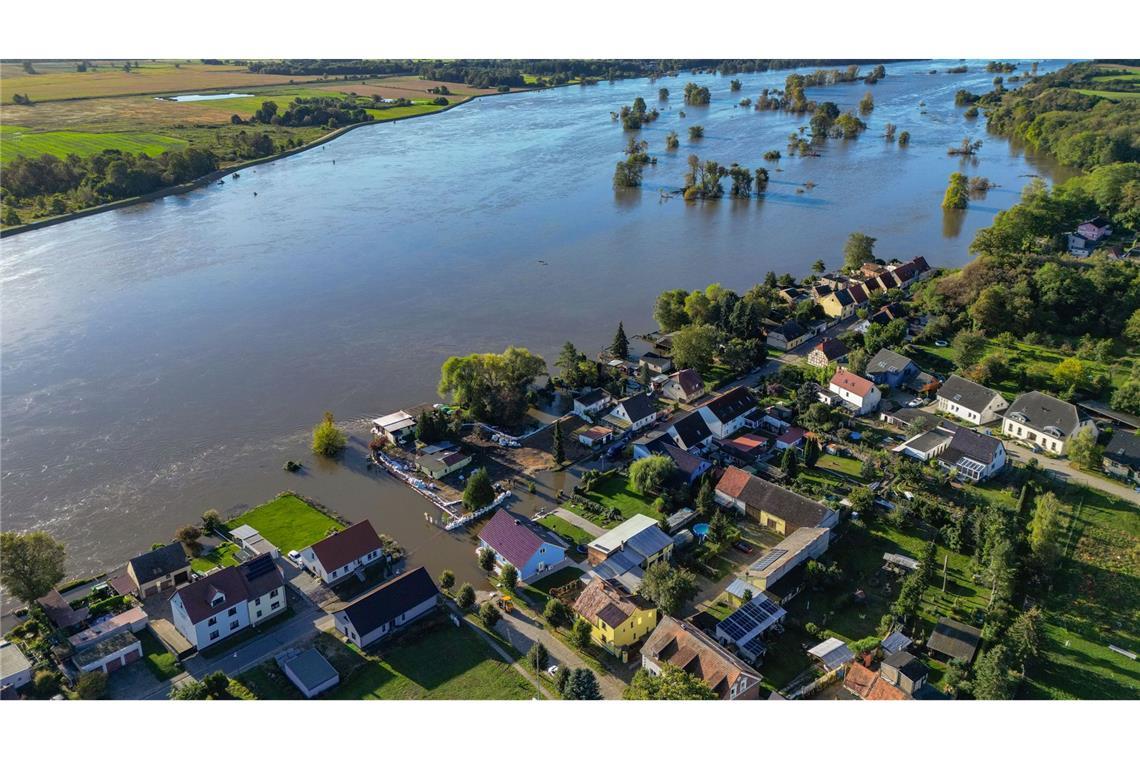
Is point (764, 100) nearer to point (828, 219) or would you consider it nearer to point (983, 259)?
point (828, 219)

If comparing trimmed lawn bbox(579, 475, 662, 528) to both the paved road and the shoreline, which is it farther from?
the shoreline

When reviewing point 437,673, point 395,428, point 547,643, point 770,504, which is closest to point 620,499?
point 770,504

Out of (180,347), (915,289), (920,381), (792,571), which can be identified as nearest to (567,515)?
(792,571)

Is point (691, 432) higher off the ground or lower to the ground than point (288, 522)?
higher

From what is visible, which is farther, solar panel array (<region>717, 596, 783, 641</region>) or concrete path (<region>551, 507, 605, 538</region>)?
concrete path (<region>551, 507, 605, 538</region>)

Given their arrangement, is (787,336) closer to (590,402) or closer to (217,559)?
(590,402)

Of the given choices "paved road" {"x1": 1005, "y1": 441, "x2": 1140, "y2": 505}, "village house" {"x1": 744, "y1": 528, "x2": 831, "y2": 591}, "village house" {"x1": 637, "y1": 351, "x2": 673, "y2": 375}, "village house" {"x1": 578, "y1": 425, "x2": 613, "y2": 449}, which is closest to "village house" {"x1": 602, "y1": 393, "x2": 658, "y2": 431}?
"village house" {"x1": 578, "y1": 425, "x2": 613, "y2": 449}
